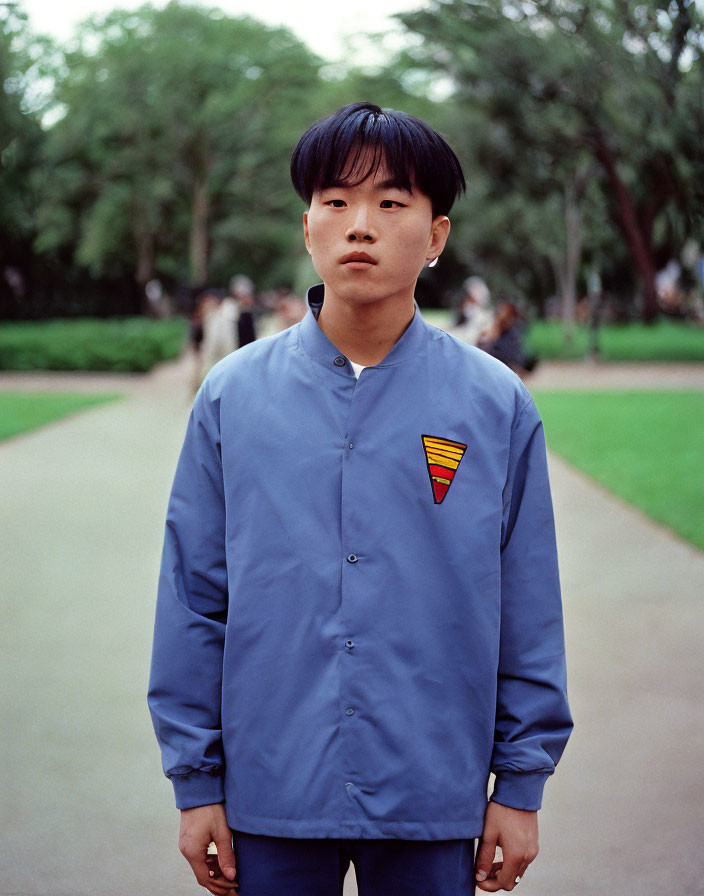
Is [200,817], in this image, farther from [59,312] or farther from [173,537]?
[59,312]

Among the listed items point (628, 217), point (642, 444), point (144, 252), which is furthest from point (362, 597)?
point (144, 252)

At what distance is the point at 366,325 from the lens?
6.20 feet

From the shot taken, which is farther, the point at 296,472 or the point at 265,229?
the point at 265,229

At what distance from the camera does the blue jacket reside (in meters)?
1.80

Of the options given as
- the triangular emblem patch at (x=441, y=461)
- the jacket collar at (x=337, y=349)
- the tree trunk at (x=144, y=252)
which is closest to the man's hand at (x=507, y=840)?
the triangular emblem patch at (x=441, y=461)

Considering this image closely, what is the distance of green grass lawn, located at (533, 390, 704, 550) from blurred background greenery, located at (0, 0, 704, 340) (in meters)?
2.89

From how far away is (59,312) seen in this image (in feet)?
149

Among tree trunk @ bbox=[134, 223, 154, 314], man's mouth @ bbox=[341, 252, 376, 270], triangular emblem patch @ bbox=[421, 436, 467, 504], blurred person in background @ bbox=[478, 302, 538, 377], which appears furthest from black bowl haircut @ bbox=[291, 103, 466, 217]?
tree trunk @ bbox=[134, 223, 154, 314]

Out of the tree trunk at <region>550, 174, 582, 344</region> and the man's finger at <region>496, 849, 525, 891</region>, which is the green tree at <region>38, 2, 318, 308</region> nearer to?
the tree trunk at <region>550, 174, 582, 344</region>

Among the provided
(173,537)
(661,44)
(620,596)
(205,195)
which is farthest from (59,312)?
(173,537)

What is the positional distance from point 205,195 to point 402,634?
44.7m

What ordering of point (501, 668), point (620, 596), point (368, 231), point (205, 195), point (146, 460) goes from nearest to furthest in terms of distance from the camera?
point (368, 231), point (501, 668), point (620, 596), point (146, 460), point (205, 195)

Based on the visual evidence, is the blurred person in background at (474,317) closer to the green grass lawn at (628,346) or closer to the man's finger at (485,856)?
the man's finger at (485,856)

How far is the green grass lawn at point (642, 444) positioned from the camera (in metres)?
9.48
